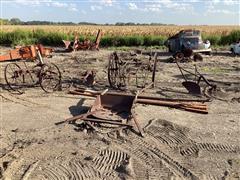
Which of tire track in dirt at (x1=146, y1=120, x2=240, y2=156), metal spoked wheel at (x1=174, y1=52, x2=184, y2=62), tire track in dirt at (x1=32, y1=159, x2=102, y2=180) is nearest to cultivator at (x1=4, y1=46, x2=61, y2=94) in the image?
tire track in dirt at (x1=146, y1=120, x2=240, y2=156)

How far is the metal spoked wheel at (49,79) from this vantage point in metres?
12.2

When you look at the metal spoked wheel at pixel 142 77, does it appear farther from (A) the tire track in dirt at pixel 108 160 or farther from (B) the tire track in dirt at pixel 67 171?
(B) the tire track in dirt at pixel 67 171

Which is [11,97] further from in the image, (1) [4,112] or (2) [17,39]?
(2) [17,39]

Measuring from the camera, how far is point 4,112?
10.4 m

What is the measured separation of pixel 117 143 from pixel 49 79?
526 cm

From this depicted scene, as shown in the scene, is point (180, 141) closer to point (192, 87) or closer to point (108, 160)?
point (108, 160)

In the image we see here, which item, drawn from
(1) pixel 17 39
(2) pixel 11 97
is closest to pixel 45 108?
(2) pixel 11 97

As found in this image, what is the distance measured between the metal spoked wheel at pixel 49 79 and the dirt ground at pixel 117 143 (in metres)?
0.30

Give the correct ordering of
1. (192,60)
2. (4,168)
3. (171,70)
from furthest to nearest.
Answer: (192,60), (171,70), (4,168)

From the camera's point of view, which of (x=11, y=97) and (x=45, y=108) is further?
(x=11, y=97)

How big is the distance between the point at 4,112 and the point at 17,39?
21.0 meters

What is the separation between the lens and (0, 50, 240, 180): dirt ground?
672cm

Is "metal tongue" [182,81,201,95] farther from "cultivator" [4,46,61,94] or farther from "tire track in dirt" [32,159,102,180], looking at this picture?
"tire track in dirt" [32,159,102,180]

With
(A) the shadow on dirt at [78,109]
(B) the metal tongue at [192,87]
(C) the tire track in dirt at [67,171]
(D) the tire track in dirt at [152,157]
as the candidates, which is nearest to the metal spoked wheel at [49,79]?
(A) the shadow on dirt at [78,109]
